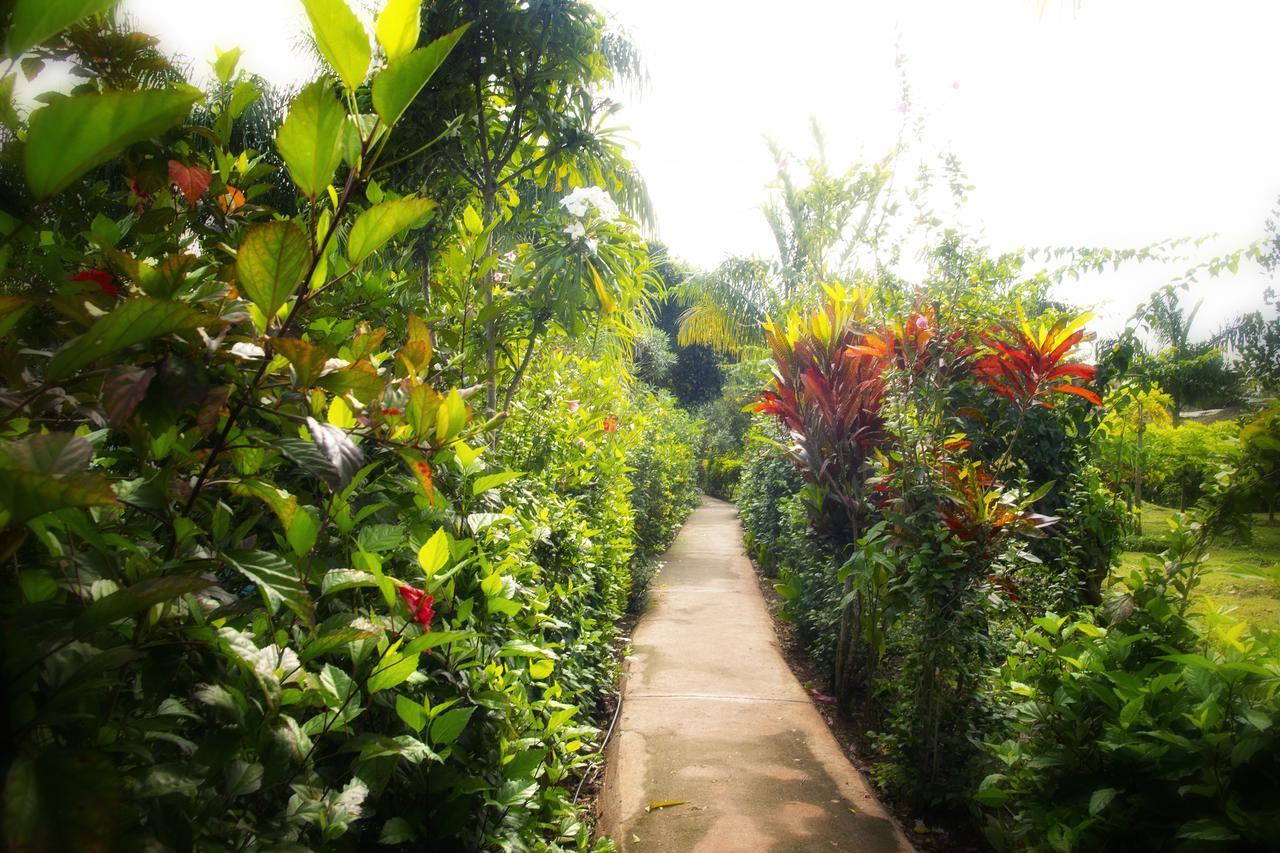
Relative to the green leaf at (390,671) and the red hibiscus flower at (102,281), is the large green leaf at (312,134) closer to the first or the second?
the red hibiscus flower at (102,281)

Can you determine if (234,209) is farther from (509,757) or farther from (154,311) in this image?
(509,757)

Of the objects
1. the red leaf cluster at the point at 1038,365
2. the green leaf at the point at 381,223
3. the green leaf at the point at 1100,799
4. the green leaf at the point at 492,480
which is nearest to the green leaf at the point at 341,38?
the green leaf at the point at 381,223

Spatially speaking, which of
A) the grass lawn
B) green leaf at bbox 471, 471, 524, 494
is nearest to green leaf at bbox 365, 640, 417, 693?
green leaf at bbox 471, 471, 524, 494

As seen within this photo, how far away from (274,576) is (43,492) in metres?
0.31

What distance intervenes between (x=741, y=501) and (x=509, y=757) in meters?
9.54

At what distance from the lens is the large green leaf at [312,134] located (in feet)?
2.46

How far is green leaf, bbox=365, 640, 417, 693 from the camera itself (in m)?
1.11

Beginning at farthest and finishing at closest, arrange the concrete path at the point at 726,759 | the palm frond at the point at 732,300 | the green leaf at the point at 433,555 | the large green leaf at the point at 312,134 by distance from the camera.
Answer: the palm frond at the point at 732,300
the concrete path at the point at 726,759
the green leaf at the point at 433,555
the large green leaf at the point at 312,134

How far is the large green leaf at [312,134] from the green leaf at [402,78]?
0.05 metres

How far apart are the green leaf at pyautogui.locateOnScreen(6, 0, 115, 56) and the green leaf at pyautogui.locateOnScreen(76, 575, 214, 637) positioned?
1.45ft

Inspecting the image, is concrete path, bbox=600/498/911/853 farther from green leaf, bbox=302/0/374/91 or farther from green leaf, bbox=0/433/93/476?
green leaf, bbox=302/0/374/91

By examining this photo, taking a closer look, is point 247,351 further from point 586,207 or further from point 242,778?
point 586,207

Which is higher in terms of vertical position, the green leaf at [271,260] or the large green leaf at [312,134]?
the large green leaf at [312,134]

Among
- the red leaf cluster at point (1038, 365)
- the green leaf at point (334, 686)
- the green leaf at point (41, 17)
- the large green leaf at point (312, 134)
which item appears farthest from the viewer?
the red leaf cluster at point (1038, 365)
